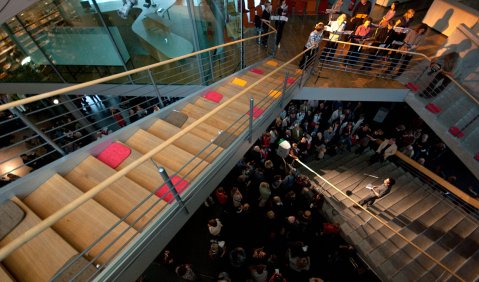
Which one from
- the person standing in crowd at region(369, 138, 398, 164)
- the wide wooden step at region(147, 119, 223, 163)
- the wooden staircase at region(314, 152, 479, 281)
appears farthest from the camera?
the person standing in crowd at region(369, 138, 398, 164)

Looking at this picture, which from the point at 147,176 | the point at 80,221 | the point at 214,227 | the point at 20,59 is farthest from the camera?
Result: the point at 20,59

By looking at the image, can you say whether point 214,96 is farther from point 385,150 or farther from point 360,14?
point 385,150

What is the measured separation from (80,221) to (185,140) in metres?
1.45

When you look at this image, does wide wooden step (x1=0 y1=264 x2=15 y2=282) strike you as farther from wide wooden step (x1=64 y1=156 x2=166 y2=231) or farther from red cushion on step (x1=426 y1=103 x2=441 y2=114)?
red cushion on step (x1=426 y1=103 x2=441 y2=114)

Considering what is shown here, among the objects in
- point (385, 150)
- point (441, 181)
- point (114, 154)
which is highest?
point (114, 154)

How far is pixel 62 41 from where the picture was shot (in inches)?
227

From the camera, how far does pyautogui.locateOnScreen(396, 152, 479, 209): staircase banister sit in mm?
5371

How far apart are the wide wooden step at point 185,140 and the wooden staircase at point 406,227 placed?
146 inches

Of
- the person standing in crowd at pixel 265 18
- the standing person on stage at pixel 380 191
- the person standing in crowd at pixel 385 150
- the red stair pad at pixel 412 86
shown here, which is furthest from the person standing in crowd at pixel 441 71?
the person standing in crowd at pixel 265 18

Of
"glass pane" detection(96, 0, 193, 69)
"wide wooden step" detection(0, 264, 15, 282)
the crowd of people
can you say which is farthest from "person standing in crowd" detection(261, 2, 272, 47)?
"wide wooden step" detection(0, 264, 15, 282)

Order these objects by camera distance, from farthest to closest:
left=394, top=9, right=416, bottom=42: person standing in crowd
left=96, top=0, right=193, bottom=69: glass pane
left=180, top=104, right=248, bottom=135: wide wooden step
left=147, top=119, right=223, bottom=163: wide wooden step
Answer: left=96, top=0, right=193, bottom=69: glass pane, left=394, top=9, right=416, bottom=42: person standing in crowd, left=180, top=104, right=248, bottom=135: wide wooden step, left=147, top=119, right=223, bottom=163: wide wooden step

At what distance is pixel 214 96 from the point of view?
4.13m

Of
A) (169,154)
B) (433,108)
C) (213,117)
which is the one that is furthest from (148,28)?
→ (433,108)

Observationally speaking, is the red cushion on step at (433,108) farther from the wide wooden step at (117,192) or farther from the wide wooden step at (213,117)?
the wide wooden step at (117,192)
